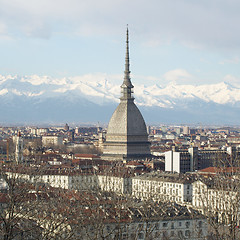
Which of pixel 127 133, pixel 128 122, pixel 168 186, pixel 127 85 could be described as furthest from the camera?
pixel 127 85

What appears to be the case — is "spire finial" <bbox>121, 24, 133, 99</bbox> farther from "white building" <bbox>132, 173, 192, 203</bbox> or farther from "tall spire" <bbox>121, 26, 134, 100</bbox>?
"white building" <bbox>132, 173, 192, 203</bbox>

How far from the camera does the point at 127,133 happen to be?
12850cm

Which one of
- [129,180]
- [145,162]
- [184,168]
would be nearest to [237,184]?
[129,180]

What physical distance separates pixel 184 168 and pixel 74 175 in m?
24.9

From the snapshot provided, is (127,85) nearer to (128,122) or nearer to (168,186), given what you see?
(128,122)

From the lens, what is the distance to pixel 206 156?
373 feet

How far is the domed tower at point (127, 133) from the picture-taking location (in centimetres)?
12756

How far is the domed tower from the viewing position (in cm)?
12756

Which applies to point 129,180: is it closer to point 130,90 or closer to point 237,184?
point 130,90

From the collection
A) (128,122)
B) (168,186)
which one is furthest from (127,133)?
(168,186)

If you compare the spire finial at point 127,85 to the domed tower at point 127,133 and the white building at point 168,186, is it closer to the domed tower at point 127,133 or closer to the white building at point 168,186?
the domed tower at point 127,133

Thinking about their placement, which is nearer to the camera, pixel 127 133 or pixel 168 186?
pixel 168 186

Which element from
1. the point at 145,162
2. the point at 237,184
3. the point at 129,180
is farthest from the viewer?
the point at 145,162

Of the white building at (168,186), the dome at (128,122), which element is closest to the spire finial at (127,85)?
the dome at (128,122)
